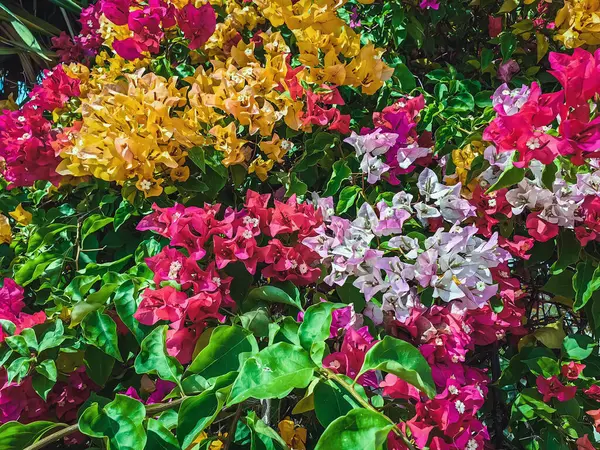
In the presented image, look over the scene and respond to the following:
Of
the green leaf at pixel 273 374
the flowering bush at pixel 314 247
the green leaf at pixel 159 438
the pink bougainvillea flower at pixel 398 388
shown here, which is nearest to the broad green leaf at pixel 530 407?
the flowering bush at pixel 314 247

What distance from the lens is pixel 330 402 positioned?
595 millimetres

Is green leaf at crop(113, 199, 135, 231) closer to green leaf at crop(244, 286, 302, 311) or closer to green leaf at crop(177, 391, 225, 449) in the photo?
green leaf at crop(244, 286, 302, 311)

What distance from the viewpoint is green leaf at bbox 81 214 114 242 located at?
3.67 feet

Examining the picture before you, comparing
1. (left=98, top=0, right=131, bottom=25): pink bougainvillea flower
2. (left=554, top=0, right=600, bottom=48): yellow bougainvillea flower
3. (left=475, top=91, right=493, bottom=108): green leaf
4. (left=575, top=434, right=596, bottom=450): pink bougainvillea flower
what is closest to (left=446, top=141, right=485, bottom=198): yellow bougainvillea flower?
(left=475, top=91, right=493, bottom=108): green leaf

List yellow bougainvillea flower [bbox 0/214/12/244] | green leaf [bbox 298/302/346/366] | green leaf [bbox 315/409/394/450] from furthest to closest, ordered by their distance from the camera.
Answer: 1. yellow bougainvillea flower [bbox 0/214/12/244]
2. green leaf [bbox 298/302/346/366]
3. green leaf [bbox 315/409/394/450]

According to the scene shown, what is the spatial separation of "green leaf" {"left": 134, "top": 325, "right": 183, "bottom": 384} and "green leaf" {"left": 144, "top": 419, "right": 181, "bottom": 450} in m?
0.09

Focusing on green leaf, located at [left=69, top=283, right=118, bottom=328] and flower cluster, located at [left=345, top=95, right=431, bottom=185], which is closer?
green leaf, located at [left=69, top=283, right=118, bottom=328]

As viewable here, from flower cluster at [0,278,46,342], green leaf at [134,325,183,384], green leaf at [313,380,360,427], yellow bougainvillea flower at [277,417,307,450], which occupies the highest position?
green leaf at [134,325,183,384]

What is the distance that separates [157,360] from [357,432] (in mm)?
315

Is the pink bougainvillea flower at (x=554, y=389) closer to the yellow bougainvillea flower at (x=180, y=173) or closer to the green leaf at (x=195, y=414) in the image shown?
the green leaf at (x=195, y=414)

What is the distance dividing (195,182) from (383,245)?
39cm

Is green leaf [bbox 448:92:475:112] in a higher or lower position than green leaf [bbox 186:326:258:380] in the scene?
lower

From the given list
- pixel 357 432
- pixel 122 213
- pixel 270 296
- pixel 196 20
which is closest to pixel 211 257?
pixel 270 296

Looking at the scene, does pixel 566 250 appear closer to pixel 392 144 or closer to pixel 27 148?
pixel 392 144
